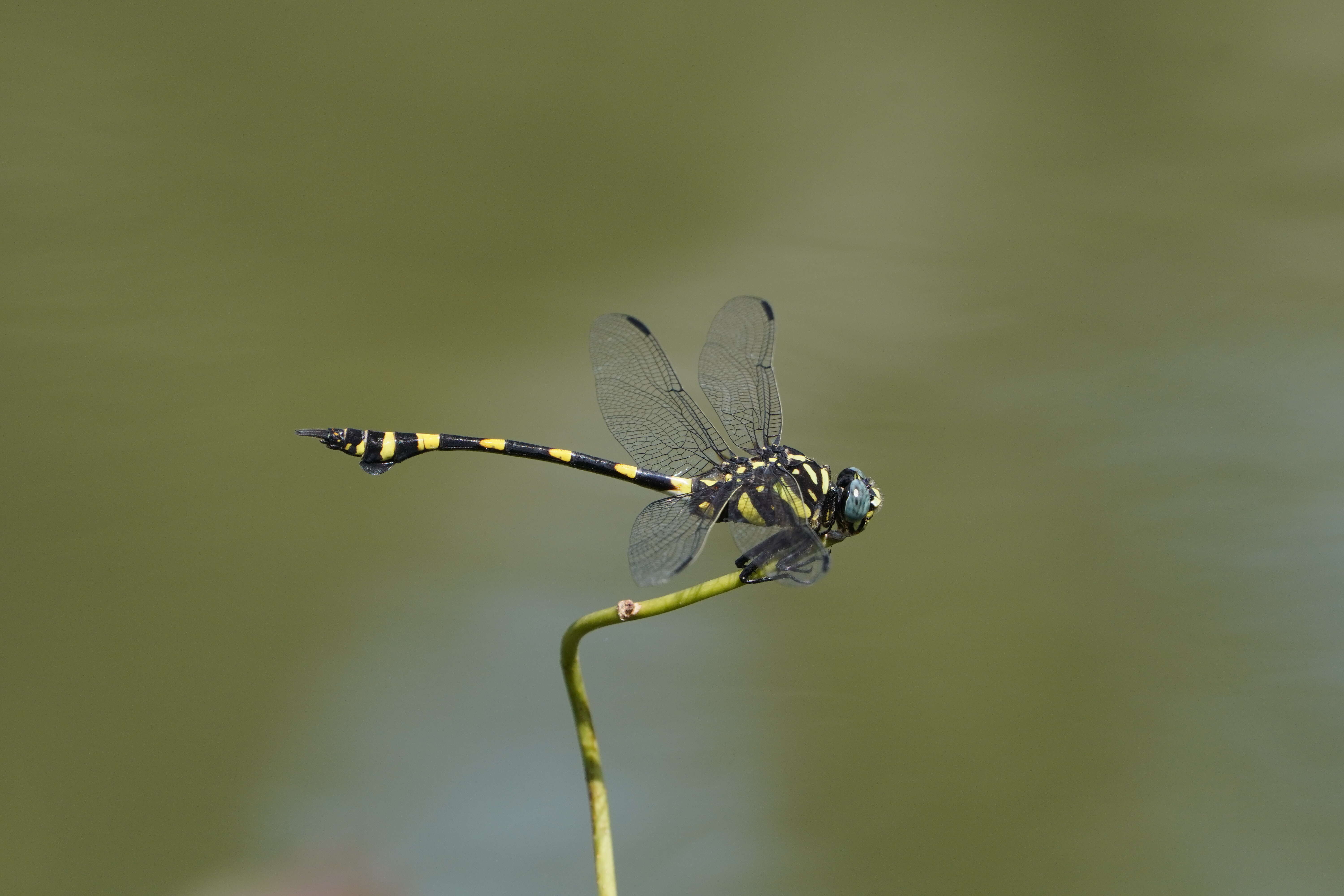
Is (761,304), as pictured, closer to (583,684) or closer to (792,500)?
(792,500)

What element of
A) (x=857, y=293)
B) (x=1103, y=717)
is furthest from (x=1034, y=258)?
(x=1103, y=717)

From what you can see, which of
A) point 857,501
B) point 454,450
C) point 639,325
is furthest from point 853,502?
point 454,450

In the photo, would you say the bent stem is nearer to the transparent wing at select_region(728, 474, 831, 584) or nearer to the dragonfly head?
the transparent wing at select_region(728, 474, 831, 584)

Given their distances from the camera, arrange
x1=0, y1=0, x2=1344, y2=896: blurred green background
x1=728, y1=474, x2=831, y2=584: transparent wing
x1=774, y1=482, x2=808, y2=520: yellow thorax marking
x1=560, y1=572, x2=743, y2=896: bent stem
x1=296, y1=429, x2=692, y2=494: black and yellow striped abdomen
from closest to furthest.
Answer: x1=560, y1=572, x2=743, y2=896: bent stem, x1=728, y1=474, x2=831, y2=584: transparent wing, x1=774, y1=482, x2=808, y2=520: yellow thorax marking, x1=296, y1=429, x2=692, y2=494: black and yellow striped abdomen, x1=0, y1=0, x2=1344, y2=896: blurred green background

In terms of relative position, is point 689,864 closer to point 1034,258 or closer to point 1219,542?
point 1219,542

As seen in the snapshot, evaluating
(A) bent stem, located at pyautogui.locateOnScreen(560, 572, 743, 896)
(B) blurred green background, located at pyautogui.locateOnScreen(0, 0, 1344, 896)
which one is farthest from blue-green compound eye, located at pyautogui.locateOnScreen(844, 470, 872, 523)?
(B) blurred green background, located at pyautogui.locateOnScreen(0, 0, 1344, 896)

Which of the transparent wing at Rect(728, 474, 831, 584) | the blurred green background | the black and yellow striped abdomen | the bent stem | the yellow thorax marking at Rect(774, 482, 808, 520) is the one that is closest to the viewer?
the bent stem

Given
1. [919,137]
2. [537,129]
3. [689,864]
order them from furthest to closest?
[919,137] < [537,129] < [689,864]
